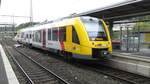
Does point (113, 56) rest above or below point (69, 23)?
below

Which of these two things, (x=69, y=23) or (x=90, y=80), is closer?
(x=90, y=80)

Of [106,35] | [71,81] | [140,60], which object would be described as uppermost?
[106,35]

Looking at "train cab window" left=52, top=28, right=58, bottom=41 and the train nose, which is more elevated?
"train cab window" left=52, top=28, right=58, bottom=41

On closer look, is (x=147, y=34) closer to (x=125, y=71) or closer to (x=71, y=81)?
(x=125, y=71)

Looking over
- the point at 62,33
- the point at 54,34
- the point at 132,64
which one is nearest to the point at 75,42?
the point at 62,33

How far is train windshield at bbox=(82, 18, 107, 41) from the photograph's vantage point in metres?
13.8

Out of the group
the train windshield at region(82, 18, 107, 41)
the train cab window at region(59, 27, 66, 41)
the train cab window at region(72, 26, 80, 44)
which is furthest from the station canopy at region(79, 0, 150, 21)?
the train cab window at region(72, 26, 80, 44)

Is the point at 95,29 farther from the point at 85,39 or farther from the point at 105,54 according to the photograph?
the point at 105,54

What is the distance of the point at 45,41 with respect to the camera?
21.7 meters

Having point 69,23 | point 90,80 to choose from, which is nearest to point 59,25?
point 69,23

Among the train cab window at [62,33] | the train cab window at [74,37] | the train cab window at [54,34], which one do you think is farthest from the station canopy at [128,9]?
the train cab window at [74,37]

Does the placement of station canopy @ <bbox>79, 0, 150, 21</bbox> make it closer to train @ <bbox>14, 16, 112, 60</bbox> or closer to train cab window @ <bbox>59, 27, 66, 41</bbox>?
train @ <bbox>14, 16, 112, 60</bbox>

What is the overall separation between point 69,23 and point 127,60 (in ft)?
14.4

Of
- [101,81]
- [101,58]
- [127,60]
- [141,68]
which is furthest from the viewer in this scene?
[101,58]
